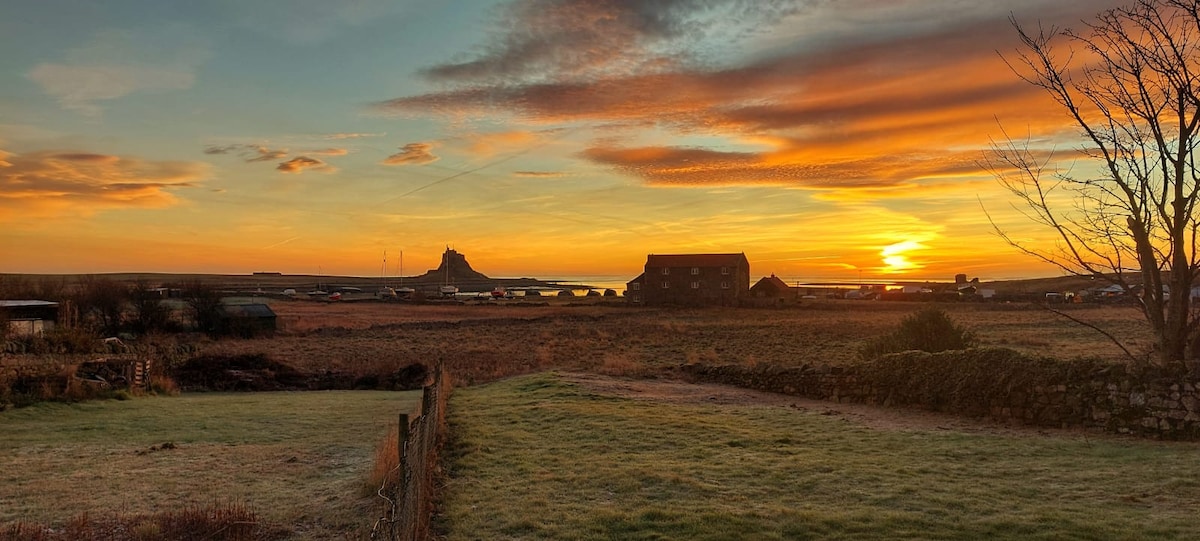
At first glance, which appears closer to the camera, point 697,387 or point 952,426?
point 952,426

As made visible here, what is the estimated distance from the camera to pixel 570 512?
7953 millimetres

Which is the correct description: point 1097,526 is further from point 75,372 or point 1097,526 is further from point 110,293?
point 110,293

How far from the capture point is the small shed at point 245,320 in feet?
148

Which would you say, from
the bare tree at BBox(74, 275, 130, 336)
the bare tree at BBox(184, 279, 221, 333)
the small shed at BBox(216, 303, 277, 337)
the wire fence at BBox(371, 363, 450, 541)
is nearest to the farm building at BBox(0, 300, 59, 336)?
the bare tree at BBox(74, 275, 130, 336)

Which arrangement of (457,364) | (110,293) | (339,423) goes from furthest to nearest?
(110,293) < (457,364) < (339,423)

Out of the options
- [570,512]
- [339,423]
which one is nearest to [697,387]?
[339,423]

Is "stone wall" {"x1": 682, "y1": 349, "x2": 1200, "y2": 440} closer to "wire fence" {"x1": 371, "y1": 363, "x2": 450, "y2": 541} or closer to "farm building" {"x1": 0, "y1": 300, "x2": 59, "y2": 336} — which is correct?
"wire fence" {"x1": 371, "y1": 363, "x2": 450, "y2": 541}

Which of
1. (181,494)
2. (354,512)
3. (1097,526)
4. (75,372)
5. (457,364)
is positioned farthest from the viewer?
(457,364)

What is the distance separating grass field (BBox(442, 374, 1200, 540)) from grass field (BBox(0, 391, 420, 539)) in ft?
5.81

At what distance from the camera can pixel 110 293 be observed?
4566cm

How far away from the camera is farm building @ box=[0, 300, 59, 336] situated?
103ft

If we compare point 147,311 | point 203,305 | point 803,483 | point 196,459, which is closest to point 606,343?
point 203,305

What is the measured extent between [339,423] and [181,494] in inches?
252

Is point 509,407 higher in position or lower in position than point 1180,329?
lower
